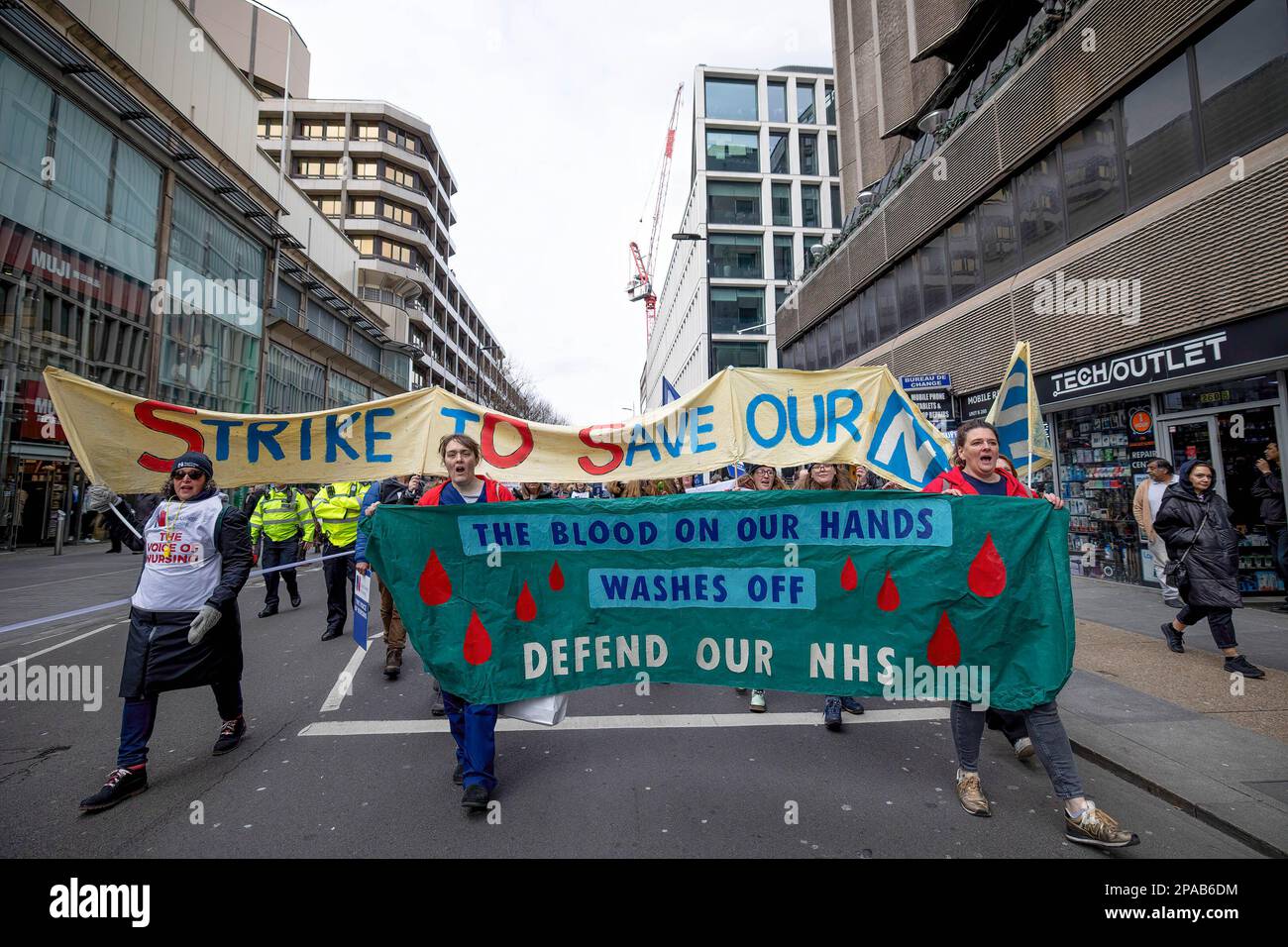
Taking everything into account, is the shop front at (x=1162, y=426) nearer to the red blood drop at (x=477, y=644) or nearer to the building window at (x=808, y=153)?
the red blood drop at (x=477, y=644)

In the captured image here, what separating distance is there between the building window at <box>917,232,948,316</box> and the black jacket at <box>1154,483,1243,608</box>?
1062 cm

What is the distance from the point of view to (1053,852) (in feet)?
9.41

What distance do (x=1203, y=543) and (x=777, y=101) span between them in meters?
50.6

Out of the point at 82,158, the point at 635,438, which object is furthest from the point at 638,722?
the point at 82,158

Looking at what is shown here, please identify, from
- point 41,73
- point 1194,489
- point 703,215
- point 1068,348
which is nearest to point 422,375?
point 703,215

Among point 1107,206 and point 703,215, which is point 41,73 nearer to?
point 1107,206

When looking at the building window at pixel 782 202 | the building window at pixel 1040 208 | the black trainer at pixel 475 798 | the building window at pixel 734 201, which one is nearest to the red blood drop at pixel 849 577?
the black trainer at pixel 475 798

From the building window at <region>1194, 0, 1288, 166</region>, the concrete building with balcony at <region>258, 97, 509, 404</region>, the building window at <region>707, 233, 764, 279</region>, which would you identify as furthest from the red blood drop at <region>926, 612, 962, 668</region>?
the concrete building with balcony at <region>258, 97, 509, 404</region>

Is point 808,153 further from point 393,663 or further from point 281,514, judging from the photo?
point 393,663

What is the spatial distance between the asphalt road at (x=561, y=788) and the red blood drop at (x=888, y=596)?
1.02m

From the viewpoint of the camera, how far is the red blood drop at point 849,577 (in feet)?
12.1

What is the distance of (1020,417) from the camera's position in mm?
4020
